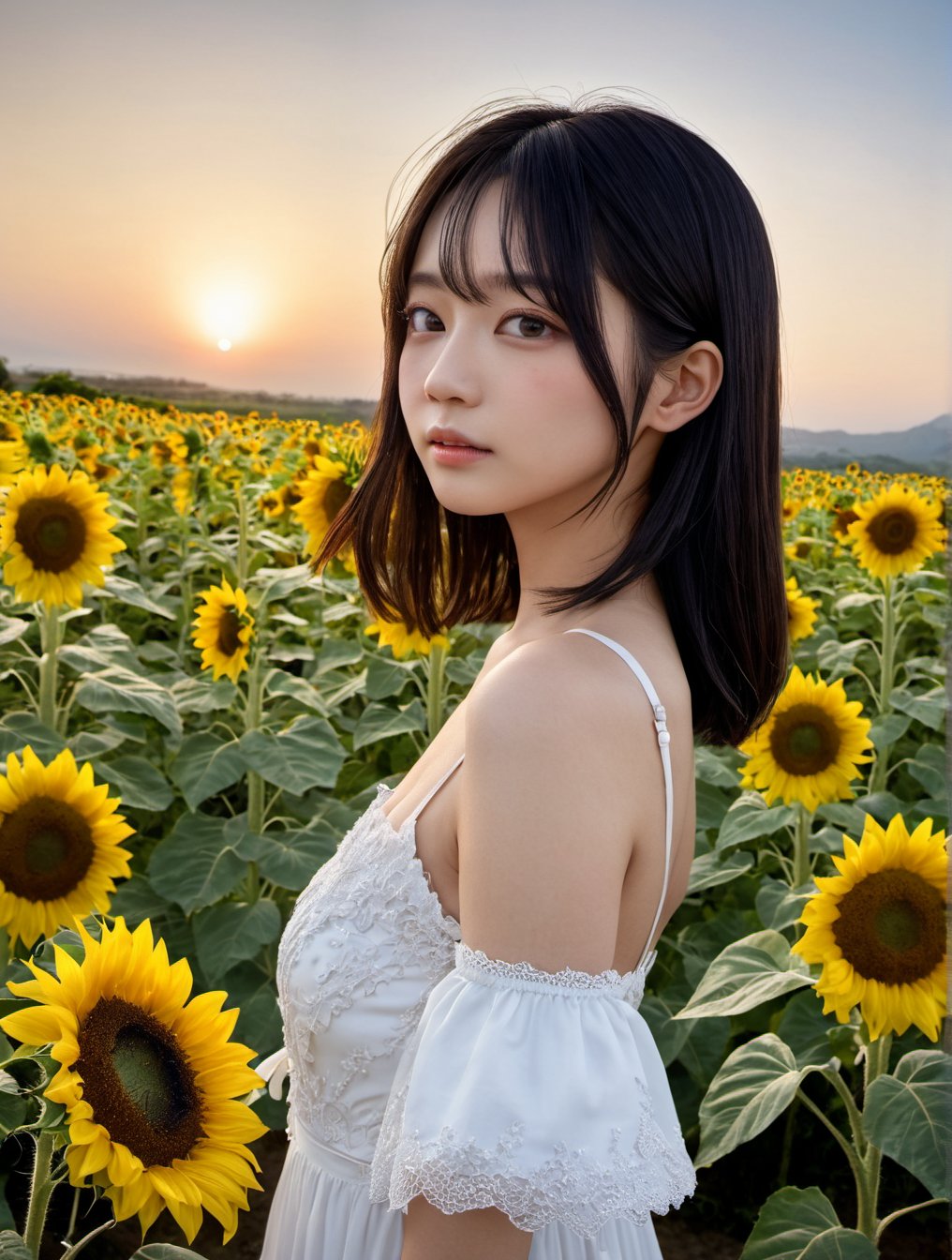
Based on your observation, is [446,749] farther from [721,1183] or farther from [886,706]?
[886,706]

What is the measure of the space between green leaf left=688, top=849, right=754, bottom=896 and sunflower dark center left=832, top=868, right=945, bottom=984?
748mm

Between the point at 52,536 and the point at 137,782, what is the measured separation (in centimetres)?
50

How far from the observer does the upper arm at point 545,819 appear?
0.84 meters

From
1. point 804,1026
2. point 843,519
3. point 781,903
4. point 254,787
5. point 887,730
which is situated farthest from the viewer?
point 843,519

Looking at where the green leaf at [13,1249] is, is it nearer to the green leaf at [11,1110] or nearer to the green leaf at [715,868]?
the green leaf at [11,1110]

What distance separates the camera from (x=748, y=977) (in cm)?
169

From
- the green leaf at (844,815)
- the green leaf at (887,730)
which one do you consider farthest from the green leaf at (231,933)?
the green leaf at (887,730)

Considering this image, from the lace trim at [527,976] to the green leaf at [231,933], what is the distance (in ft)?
4.79

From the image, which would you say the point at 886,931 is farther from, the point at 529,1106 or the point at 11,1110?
the point at 11,1110

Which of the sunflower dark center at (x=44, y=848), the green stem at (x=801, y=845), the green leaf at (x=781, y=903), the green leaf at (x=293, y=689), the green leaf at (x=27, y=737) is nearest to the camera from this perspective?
the sunflower dark center at (x=44, y=848)

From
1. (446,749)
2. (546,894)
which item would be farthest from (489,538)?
(546,894)

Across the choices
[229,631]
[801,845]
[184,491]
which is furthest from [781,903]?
[184,491]

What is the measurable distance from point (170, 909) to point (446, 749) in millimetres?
1527

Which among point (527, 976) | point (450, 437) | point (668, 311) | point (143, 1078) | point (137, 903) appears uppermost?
point (668, 311)
